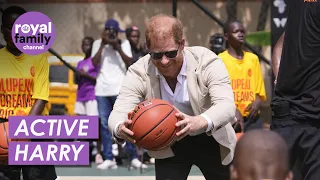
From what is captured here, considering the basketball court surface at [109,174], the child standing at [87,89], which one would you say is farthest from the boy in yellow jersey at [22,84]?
the child standing at [87,89]

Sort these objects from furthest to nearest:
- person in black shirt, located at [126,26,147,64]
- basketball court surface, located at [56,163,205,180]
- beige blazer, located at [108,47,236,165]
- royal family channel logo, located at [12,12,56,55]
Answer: person in black shirt, located at [126,26,147,64]
basketball court surface, located at [56,163,205,180]
royal family channel logo, located at [12,12,56,55]
beige blazer, located at [108,47,236,165]

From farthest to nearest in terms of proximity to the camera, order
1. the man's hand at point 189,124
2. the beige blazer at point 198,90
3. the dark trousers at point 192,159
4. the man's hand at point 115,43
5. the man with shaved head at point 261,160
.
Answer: the man's hand at point 115,43
the dark trousers at point 192,159
the beige blazer at point 198,90
the man's hand at point 189,124
the man with shaved head at point 261,160

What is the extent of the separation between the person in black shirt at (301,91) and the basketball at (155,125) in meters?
0.92

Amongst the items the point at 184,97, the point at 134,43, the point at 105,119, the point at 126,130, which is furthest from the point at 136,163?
the point at 126,130

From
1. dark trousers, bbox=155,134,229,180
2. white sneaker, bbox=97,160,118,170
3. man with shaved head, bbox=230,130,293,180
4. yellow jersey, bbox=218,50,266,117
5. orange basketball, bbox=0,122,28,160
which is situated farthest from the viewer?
white sneaker, bbox=97,160,118,170

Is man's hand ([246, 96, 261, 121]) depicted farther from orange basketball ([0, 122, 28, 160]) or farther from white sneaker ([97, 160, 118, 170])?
orange basketball ([0, 122, 28, 160])

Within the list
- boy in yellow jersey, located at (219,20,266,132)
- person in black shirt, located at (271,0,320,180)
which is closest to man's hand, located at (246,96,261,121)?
boy in yellow jersey, located at (219,20,266,132)

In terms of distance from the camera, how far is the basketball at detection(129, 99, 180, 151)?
475cm

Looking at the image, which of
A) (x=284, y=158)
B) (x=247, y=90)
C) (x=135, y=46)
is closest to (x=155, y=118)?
(x=284, y=158)

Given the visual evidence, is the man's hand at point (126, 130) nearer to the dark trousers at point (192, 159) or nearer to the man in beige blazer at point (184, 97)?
the man in beige blazer at point (184, 97)

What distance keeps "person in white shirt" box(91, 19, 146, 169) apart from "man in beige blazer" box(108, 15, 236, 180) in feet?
17.1

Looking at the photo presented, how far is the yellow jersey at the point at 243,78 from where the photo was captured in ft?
29.7

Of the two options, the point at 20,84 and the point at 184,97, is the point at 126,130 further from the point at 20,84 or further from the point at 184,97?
the point at 20,84

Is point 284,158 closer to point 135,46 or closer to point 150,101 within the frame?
point 150,101
